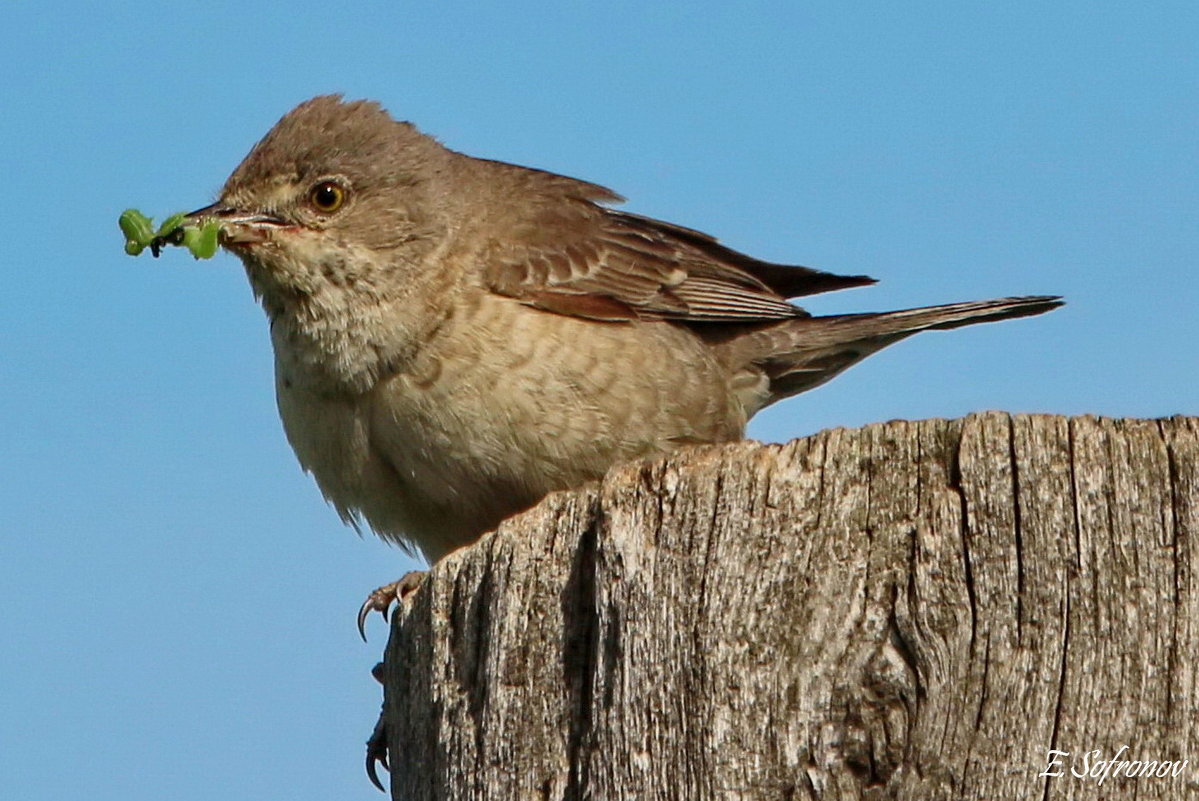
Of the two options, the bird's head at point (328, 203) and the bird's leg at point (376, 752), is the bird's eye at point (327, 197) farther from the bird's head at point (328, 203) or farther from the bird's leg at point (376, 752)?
the bird's leg at point (376, 752)

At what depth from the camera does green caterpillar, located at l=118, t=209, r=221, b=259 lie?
675cm

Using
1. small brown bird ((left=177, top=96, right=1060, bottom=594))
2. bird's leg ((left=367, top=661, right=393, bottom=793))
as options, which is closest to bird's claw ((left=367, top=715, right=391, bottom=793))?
bird's leg ((left=367, top=661, right=393, bottom=793))

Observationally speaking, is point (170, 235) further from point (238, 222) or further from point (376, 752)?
point (376, 752)

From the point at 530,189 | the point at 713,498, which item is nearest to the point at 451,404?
the point at 530,189

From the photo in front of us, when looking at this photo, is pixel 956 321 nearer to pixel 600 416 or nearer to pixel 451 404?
pixel 600 416

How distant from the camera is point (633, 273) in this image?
7.79 m

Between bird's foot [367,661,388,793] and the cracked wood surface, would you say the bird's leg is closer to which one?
bird's foot [367,661,388,793]

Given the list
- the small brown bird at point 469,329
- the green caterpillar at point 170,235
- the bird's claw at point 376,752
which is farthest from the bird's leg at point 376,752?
the green caterpillar at point 170,235

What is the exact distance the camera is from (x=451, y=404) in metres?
6.31

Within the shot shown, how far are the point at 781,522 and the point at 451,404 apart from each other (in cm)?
301

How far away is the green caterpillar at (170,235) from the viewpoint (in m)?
6.75

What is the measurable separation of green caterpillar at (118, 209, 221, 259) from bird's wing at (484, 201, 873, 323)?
1.22 m

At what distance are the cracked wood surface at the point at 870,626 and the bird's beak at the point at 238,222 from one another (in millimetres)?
3545

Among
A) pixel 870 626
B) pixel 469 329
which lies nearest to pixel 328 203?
pixel 469 329
